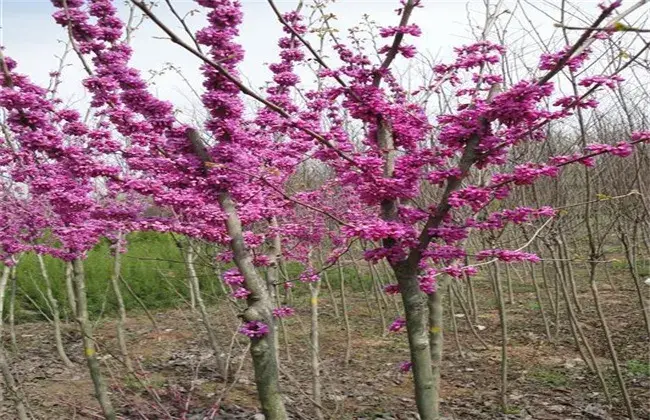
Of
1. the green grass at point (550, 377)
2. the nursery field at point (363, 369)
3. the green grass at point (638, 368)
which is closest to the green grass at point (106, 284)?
the nursery field at point (363, 369)

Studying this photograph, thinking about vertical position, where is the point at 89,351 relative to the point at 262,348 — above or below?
below

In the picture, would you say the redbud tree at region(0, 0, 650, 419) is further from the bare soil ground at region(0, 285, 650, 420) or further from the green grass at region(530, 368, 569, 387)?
the green grass at region(530, 368, 569, 387)

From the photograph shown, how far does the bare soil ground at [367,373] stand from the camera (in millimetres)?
5672

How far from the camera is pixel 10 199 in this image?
18.6 ft

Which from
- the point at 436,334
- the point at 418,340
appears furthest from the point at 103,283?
the point at 418,340

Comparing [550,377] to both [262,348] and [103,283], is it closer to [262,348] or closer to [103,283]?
[262,348]

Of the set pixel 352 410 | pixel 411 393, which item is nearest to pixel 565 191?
pixel 411 393

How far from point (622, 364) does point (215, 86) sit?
239 inches

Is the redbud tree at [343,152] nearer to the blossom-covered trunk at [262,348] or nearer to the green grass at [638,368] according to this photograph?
the blossom-covered trunk at [262,348]

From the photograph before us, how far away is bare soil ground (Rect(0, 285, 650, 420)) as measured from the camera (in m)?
5.67

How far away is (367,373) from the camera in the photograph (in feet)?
23.2

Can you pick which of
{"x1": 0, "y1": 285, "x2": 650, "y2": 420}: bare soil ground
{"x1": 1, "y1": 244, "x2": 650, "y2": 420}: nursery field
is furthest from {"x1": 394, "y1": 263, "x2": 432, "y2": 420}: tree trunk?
{"x1": 0, "y1": 285, "x2": 650, "y2": 420}: bare soil ground

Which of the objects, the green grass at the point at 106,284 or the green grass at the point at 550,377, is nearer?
the green grass at the point at 550,377

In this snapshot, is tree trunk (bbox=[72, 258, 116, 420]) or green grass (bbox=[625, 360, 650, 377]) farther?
green grass (bbox=[625, 360, 650, 377])
